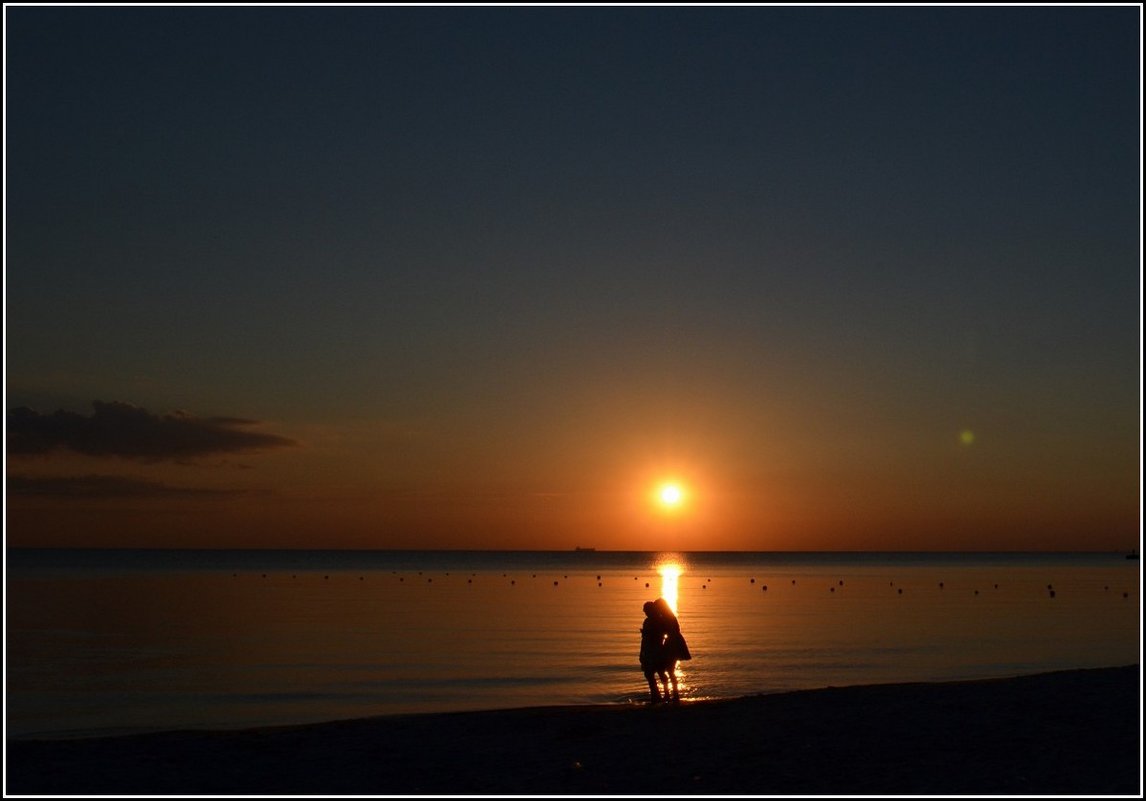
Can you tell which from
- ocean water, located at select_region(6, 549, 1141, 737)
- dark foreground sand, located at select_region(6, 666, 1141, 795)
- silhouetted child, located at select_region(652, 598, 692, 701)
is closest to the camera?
dark foreground sand, located at select_region(6, 666, 1141, 795)

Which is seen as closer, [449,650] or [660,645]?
[660,645]

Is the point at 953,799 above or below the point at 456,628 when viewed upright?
below

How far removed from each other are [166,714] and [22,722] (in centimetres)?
303

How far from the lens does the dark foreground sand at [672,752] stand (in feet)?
45.5

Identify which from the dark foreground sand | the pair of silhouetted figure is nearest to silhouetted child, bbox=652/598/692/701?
the pair of silhouetted figure

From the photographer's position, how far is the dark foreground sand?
13.9 metres

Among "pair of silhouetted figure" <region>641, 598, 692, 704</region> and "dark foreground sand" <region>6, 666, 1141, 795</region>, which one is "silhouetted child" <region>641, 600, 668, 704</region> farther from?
"dark foreground sand" <region>6, 666, 1141, 795</region>

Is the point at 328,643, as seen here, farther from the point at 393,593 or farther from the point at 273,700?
the point at 393,593

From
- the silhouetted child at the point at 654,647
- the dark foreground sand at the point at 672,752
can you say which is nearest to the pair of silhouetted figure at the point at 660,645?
the silhouetted child at the point at 654,647

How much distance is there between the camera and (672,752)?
51.5 feet

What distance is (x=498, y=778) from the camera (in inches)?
567

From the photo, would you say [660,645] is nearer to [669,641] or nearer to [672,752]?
[669,641]

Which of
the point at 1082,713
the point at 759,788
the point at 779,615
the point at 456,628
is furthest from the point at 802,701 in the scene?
the point at 779,615

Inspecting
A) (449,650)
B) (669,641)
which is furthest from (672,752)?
(449,650)
